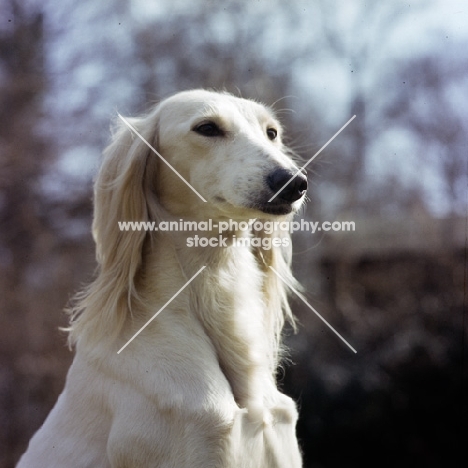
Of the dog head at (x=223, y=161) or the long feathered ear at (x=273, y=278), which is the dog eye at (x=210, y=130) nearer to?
the dog head at (x=223, y=161)

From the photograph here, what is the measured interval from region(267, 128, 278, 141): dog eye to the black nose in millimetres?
578

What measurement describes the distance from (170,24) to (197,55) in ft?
1.61

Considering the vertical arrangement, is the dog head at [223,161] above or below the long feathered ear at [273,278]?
above

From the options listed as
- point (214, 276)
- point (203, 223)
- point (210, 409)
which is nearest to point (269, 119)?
point (203, 223)

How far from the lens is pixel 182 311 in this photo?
2.72 metres

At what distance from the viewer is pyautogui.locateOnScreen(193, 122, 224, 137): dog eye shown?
283 cm

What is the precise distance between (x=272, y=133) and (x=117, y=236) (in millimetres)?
937

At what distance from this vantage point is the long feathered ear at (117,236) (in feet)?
9.02

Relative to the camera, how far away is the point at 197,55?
7.77m

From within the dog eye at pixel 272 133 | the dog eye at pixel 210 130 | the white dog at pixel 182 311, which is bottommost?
the white dog at pixel 182 311

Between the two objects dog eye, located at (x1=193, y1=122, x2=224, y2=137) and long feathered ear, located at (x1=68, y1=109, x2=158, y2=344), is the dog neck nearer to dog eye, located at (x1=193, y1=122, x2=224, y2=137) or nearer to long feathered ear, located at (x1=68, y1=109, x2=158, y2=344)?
long feathered ear, located at (x1=68, y1=109, x2=158, y2=344)

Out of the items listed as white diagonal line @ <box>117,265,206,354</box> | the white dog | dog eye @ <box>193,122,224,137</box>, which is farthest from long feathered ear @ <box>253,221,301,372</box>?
dog eye @ <box>193,122,224,137</box>

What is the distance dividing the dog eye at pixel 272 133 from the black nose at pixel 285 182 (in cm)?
58

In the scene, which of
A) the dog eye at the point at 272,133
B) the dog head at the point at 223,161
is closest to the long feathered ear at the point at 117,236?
the dog head at the point at 223,161
